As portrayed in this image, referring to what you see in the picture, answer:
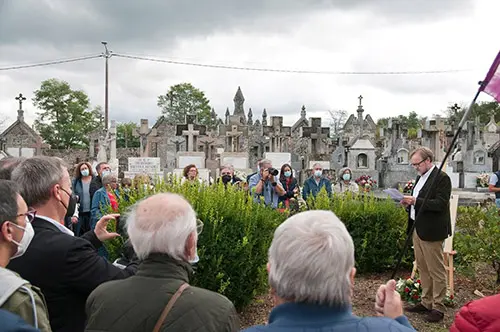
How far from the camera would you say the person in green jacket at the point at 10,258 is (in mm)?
1795

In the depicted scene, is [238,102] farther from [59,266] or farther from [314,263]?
[314,263]

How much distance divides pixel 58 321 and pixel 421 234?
4.06 metres

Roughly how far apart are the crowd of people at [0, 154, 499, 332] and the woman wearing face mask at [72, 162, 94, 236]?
4813mm

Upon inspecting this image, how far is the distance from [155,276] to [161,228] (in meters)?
0.21

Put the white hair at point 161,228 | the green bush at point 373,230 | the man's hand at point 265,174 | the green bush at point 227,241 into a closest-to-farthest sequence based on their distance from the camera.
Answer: the white hair at point 161,228, the green bush at point 227,241, the green bush at point 373,230, the man's hand at point 265,174

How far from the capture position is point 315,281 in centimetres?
174

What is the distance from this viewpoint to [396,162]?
2422 centimetres

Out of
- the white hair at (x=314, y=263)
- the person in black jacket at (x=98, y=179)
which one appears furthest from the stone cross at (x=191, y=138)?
the white hair at (x=314, y=263)

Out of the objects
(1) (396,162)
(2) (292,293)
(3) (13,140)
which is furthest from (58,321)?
(3) (13,140)

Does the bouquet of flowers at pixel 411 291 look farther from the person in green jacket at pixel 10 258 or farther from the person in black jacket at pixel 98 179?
the person in green jacket at pixel 10 258

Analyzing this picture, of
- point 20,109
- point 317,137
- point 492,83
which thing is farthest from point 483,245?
point 20,109

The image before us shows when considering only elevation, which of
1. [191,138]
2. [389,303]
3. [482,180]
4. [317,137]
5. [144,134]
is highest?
[144,134]

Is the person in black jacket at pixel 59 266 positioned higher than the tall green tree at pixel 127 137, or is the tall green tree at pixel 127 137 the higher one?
the tall green tree at pixel 127 137

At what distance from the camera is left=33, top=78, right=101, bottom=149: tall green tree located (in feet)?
188
